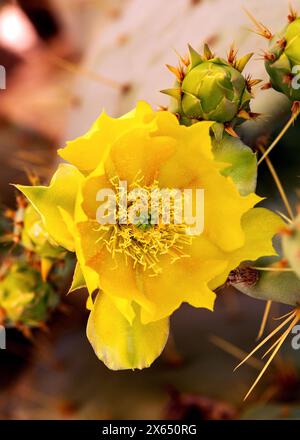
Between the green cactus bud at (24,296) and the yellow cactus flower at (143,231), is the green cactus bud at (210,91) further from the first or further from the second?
the green cactus bud at (24,296)

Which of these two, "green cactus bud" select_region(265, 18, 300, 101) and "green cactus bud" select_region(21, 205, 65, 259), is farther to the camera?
"green cactus bud" select_region(21, 205, 65, 259)

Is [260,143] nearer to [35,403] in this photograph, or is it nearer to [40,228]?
[40,228]

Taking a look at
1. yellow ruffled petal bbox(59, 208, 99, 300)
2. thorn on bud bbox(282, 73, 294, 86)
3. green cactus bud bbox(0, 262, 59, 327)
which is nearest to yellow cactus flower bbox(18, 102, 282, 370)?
yellow ruffled petal bbox(59, 208, 99, 300)

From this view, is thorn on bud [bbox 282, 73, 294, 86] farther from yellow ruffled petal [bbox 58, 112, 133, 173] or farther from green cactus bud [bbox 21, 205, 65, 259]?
green cactus bud [bbox 21, 205, 65, 259]

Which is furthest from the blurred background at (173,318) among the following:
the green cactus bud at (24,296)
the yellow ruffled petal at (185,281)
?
the yellow ruffled petal at (185,281)

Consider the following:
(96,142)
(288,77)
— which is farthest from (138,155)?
(288,77)

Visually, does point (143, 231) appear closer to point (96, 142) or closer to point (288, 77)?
point (96, 142)
